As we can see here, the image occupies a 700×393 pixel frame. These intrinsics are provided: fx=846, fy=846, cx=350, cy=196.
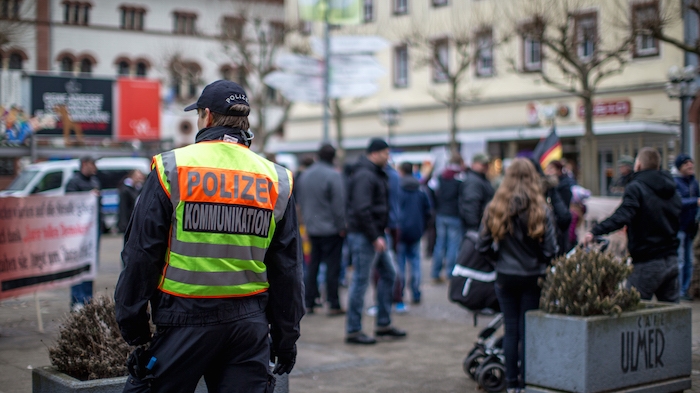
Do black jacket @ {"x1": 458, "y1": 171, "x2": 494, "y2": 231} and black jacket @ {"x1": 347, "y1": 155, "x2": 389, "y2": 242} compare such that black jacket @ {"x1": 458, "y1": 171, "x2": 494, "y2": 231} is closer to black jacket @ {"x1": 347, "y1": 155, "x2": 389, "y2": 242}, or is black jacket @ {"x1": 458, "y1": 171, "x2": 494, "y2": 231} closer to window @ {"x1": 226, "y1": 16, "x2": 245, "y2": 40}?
black jacket @ {"x1": 347, "y1": 155, "x2": 389, "y2": 242}

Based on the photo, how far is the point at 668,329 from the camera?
233 inches

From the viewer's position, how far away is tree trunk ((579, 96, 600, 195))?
23.2 m

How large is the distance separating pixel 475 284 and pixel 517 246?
622mm

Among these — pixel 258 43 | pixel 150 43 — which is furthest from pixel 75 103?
pixel 150 43

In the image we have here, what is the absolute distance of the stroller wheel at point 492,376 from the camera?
635 centimetres

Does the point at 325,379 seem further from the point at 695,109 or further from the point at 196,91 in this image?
the point at 196,91

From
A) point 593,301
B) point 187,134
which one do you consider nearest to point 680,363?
point 593,301

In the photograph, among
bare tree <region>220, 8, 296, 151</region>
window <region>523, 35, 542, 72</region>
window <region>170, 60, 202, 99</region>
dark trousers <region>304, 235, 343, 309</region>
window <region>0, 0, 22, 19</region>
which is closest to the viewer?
dark trousers <region>304, 235, 343, 309</region>

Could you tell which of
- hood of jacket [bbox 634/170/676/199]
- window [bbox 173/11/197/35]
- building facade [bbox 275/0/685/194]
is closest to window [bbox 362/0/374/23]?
building facade [bbox 275/0/685/194]

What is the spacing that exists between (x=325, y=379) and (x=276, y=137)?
45.4 meters

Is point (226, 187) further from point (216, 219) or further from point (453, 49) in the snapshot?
point (453, 49)

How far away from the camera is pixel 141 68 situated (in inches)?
1850

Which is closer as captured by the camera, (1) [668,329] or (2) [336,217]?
(1) [668,329]

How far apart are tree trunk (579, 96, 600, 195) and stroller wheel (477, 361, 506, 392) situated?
1764 cm
